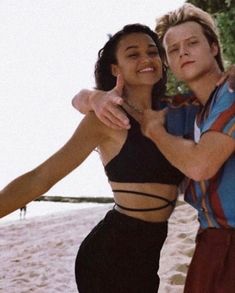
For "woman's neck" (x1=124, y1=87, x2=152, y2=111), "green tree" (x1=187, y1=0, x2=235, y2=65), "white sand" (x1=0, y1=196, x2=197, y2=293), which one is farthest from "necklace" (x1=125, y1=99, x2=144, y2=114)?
"green tree" (x1=187, y1=0, x2=235, y2=65)

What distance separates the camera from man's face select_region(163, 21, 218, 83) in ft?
6.13

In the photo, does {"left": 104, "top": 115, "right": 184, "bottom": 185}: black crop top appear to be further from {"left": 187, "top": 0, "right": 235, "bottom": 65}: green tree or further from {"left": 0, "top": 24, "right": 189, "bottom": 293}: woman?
{"left": 187, "top": 0, "right": 235, "bottom": 65}: green tree

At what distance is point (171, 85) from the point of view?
24.6ft

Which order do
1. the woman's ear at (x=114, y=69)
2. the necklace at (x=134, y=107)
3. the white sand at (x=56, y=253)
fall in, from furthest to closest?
the white sand at (x=56, y=253), the woman's ear at (x=114, y=69), the necklace at (x=134, y=107)

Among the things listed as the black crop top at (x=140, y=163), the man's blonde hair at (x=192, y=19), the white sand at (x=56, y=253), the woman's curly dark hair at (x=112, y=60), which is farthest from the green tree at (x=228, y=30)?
the black crop top at (x=140, y=163)

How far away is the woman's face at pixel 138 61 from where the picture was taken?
2275mm

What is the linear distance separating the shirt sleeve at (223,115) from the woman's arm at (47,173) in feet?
1.72

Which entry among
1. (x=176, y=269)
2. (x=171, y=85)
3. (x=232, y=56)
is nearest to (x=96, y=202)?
(x=171, y=85)

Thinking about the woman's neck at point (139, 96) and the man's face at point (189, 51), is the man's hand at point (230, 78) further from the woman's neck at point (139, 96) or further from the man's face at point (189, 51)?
the woman's neck at point (139, 96)

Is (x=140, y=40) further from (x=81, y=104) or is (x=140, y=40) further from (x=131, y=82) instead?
(x=81, y=104)

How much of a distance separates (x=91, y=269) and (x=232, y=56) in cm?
513

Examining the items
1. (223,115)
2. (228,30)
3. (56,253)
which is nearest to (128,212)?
(223,115)

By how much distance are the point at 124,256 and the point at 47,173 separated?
50 centimetres

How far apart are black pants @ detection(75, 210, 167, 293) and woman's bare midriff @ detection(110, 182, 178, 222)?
26 millimetres
